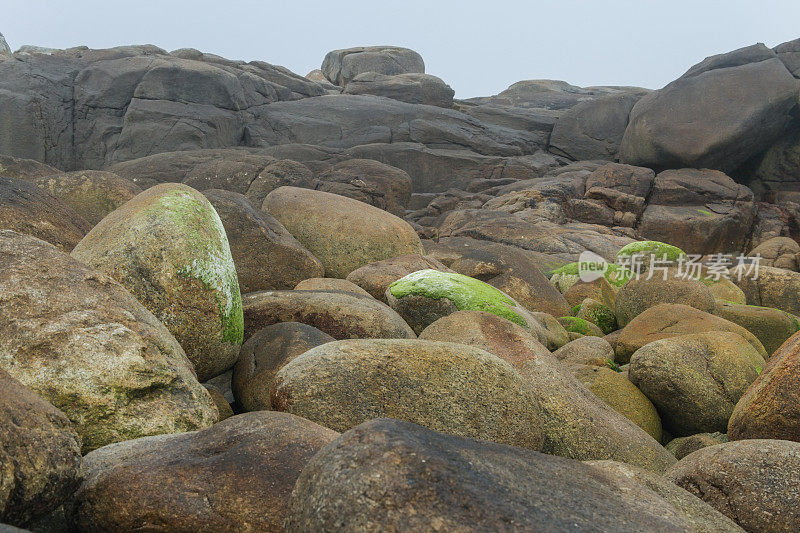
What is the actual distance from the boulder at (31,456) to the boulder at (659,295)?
931cm

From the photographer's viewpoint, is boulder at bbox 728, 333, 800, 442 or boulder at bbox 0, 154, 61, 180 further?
boulder at bbox 0, 154, 61, 180

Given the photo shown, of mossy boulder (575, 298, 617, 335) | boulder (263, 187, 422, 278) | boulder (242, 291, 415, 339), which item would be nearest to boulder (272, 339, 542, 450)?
boulder (242, 291, 415, 339)

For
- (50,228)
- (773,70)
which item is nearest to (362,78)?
(773,70)

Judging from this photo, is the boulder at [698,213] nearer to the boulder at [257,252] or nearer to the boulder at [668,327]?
the boulder at [668,327]

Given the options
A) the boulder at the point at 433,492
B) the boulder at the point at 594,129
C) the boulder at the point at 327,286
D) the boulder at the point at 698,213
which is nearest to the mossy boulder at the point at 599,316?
the boulder at the point at 327,286

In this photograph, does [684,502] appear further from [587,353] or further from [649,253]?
[649,253]

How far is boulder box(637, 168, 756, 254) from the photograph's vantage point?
27.5m

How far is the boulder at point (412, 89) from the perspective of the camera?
3972cm

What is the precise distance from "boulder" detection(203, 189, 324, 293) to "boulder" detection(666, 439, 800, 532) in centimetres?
595

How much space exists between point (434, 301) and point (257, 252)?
7.77 ft

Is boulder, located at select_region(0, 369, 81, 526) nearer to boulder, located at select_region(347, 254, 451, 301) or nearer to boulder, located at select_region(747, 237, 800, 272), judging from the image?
boulder, located at select_region(347, 254, 451, 301)

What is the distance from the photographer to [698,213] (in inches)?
1102

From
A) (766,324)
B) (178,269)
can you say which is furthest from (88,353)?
(766,324)

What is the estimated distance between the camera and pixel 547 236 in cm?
2158
